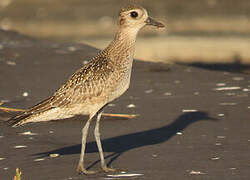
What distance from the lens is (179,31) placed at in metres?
27.2

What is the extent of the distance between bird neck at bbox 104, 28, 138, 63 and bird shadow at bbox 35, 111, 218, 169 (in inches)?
47.1

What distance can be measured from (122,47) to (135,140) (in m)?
1.56

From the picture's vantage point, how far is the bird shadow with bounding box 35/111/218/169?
32.7 ft

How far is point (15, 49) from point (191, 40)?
10.1 meters

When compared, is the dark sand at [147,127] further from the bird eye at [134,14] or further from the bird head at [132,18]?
the bird eye at [134,14]

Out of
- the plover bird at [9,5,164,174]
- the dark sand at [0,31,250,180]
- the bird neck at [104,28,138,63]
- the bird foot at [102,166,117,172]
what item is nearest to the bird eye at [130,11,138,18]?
the bird neck at [104,28,138,63]

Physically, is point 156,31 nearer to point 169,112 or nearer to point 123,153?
point 169,112

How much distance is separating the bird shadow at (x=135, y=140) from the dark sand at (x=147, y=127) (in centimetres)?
1

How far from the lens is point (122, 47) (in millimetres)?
9562

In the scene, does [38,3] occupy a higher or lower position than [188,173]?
higher

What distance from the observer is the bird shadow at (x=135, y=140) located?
995 cm

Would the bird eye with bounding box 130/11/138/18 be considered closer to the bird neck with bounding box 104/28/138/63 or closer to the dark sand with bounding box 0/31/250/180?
the bird neck with bounding box 104/28/138/63

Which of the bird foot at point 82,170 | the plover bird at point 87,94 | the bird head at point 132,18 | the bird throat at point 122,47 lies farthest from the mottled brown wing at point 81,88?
the bird foot at point 82,170

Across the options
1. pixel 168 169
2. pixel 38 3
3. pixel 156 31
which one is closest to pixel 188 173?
pixel 168 169
